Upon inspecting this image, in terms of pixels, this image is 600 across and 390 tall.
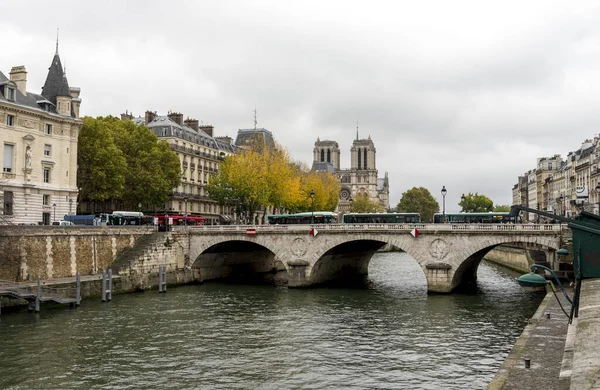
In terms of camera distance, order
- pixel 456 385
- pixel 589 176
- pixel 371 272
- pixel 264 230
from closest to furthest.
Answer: pixel 456 385 < pixel 264 230 < pixel 371 272 < pixel 589 176

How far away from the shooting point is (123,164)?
6309 cm

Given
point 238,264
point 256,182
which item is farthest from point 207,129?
point 238,264

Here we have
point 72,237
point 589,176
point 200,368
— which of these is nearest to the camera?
point 200,368

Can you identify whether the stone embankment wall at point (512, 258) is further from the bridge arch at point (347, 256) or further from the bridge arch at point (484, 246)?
the bridge arch at point (347, 256)

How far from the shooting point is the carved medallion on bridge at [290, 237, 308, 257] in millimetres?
49844

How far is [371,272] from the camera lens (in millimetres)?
67375

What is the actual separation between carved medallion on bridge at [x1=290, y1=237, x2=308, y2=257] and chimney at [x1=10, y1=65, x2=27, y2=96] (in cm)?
2831

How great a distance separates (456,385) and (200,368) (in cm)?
1000

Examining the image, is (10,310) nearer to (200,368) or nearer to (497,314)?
(200,368)

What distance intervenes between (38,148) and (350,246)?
30164mm

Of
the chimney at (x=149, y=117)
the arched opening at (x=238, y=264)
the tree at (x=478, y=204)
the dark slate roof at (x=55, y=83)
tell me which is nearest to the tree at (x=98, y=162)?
the dark slate roof at (x=55, y=83)

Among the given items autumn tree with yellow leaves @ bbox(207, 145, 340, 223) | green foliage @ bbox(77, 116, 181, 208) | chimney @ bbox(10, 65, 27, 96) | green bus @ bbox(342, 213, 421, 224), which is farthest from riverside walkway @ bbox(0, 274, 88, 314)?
autumn tree with yellow leaves @ bbox(207, 145, 340, 223)

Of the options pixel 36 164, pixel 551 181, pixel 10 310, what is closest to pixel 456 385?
pixel 10 310

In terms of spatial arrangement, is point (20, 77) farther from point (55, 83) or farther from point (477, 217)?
point (477, 217)
